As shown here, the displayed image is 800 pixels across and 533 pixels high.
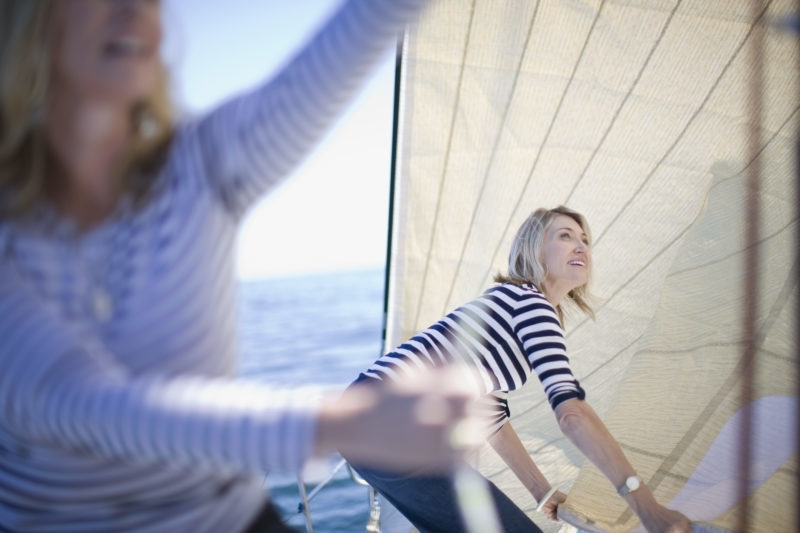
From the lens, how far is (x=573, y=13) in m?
2.15

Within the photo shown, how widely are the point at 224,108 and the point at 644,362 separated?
1604 mm

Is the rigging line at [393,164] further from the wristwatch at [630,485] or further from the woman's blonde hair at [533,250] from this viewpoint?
the wristwatch at [630,485]

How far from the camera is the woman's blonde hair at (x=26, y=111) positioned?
23.5 inches

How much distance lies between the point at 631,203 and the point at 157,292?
5.92ft

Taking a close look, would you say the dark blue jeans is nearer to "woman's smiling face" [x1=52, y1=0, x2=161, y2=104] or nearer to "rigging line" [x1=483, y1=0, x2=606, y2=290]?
"rigging line" [x1=483, y1=0, x2=606, y2=290]

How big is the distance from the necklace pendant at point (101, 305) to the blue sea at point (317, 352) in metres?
0.13

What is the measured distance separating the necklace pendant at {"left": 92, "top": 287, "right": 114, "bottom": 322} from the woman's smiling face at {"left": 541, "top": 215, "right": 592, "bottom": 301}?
53.4 inches

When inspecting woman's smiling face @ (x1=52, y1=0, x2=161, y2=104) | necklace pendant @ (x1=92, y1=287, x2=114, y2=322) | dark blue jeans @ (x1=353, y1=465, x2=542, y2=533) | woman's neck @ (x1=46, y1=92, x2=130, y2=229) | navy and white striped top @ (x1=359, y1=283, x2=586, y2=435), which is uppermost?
woman's smiling face @ (x1=52, y1=0, x2=161, y2=104)

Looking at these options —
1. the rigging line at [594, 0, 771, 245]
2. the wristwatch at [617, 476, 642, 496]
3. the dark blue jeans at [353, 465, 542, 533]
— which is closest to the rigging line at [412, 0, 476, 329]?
the rigging line at [594, 0, 771, 245]

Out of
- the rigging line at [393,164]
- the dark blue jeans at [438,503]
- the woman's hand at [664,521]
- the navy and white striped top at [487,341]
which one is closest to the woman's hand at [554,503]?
the dark blue jeans at [438,503]

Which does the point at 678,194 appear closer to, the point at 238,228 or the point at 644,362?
the point at 644,362

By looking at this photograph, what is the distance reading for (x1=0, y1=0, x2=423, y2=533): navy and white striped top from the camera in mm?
566

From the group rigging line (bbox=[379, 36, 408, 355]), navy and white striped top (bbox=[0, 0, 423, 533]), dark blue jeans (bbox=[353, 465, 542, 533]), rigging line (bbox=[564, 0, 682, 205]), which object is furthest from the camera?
rigging line (bbox=[379, 36, 408, 355])

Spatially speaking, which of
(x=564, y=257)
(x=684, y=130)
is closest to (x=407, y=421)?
(x=564, y=257)
